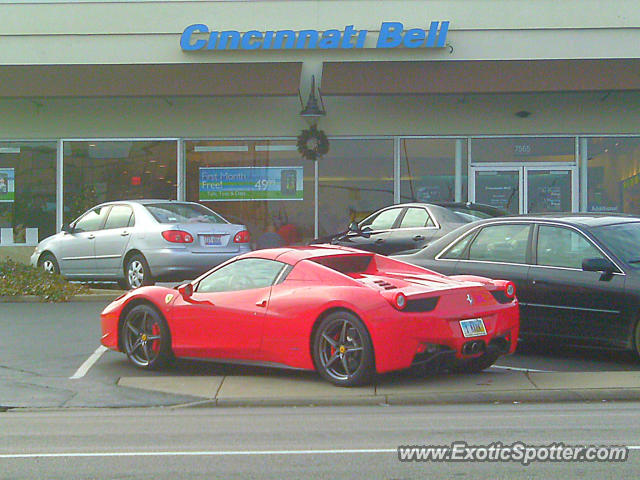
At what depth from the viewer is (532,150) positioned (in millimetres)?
21203

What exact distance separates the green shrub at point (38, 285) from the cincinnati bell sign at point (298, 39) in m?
6.87

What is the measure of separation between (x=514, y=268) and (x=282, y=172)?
40.1 feet

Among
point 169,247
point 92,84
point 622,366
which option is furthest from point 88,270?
point 622,366

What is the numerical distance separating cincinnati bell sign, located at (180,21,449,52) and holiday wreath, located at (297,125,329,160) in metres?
1.86

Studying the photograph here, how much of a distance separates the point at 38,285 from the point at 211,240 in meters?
2.96

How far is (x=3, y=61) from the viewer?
21.1 meters

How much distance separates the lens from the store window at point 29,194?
72.0 ft

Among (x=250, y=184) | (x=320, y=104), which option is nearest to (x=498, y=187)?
(x=320, y=104)

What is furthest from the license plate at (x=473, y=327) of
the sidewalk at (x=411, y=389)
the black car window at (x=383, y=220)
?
the black car window at (x=383, y=220)

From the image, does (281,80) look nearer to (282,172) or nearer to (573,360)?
(282,172)

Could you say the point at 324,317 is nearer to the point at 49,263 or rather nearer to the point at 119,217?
the point at 119,217

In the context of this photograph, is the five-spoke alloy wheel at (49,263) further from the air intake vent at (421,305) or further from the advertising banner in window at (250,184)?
the air intake vent at (421,305)

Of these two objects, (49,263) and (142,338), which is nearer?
(142,338)

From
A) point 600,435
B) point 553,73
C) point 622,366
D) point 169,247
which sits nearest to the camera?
point 600,435
